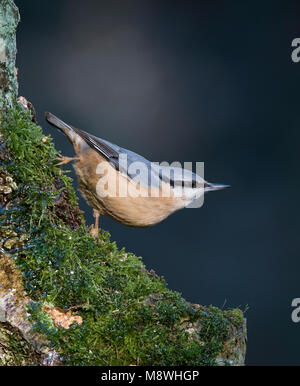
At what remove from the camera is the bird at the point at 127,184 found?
304 centimetres

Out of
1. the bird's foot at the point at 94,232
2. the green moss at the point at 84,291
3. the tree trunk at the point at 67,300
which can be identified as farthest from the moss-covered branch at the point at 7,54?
the bird's foot at the point at 94,232

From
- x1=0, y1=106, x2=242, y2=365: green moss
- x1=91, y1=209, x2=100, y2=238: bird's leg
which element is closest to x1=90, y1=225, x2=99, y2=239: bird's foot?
x1=91, y1=209, x2=100, y2=238: bird's leg

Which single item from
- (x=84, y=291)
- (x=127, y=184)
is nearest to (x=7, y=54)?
(x=127, y=184)

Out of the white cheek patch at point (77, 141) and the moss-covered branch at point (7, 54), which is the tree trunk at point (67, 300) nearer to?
the moss-covered branch at point (7, 54)

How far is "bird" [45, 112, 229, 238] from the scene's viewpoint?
3037 millimetres

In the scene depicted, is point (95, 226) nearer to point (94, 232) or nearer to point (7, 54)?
point (94, 232)

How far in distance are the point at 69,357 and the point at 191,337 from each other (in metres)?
0.53

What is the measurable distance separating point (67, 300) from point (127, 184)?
43.1 inches

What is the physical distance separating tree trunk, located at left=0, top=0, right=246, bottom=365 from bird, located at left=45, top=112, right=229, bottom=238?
0.53 meters

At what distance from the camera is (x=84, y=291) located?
7.13 feet

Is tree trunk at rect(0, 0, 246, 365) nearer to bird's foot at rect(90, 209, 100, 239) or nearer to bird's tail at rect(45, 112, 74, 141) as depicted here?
bird's foot at rect(90, 209, 100, 239)
